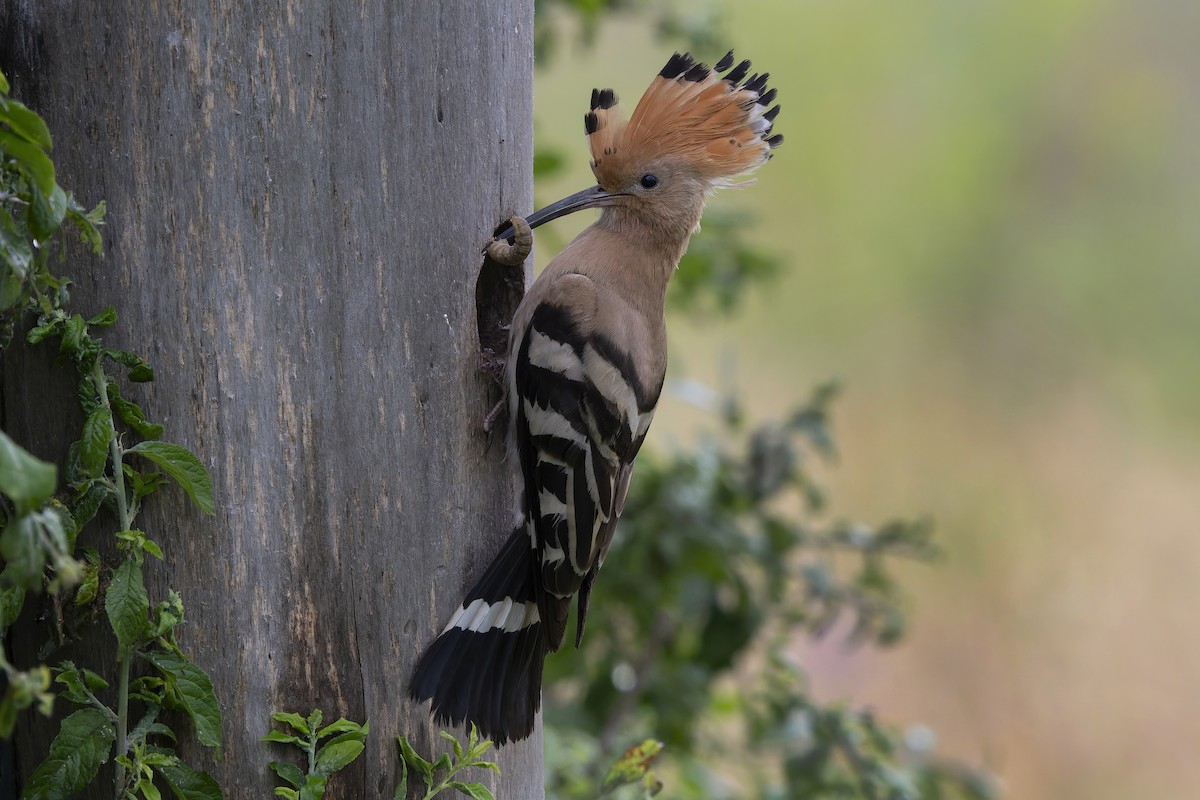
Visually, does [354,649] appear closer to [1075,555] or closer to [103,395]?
[103,395]

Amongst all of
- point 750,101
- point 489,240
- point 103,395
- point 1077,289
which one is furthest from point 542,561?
point 1077,289

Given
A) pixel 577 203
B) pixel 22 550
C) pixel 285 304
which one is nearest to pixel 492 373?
pixel 285 304

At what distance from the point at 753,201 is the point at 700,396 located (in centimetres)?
299

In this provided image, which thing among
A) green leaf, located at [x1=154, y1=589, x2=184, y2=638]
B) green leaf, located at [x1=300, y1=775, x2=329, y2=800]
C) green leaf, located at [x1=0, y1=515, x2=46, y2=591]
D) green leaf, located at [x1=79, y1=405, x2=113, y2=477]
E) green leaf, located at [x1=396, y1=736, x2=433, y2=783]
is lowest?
green leaf, located at [x1=300, y1=775, x2=329, y2=800]

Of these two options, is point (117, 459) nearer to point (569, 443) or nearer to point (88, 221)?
point (88, 221)

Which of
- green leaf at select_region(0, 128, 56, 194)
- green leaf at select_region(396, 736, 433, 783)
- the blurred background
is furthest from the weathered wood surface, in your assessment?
the blurred background

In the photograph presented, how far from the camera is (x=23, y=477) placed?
3.26 feet

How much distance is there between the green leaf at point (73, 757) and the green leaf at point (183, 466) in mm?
272

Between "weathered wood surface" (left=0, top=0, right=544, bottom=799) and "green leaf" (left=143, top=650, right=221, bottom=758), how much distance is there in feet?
0.23

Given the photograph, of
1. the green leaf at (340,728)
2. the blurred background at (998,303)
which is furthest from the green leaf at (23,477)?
the blurred background at (998,303)

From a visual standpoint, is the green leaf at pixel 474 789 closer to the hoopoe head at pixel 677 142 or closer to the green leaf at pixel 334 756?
the green leaf at pixel 334 756

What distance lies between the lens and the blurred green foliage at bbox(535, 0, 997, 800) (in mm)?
2844

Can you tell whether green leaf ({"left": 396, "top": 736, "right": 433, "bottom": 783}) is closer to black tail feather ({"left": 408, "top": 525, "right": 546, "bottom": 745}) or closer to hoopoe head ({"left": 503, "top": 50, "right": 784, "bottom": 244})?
black tail feather ({"left": 408, "top": 525, "right": 546, "bottom": 745})

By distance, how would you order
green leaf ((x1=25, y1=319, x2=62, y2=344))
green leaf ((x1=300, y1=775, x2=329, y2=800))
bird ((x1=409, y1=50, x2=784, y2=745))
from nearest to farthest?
1. green leaf ((x1=25, y1=319, x2=62, y2=344))
2. green leaf ((x1=300, y1=775, x2=329, y2=800))
3. bird ((x1=409, y1=50, x2=784, y2=745))
